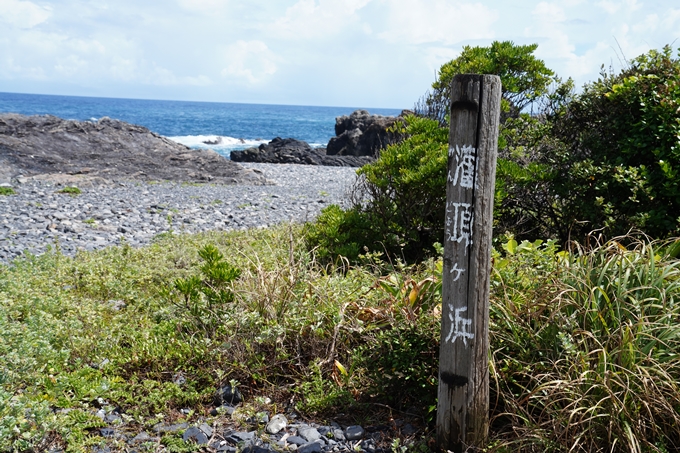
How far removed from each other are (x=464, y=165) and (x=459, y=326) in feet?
2.79

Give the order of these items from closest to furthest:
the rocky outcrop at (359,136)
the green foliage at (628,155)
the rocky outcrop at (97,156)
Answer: the green foliage at (628,155), the rocky outcrop at (97,156), the rocky outcrop at (359,136)

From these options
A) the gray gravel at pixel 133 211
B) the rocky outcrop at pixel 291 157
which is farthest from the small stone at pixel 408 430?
the rocky outcrop at pixel 291 157

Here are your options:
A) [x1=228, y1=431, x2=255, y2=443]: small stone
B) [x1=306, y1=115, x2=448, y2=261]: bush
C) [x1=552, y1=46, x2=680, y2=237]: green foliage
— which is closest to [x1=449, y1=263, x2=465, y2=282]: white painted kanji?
[x1=228, y1=431, x2=255, y2=443]: small stone

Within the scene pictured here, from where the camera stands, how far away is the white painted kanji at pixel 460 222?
3.01 meters

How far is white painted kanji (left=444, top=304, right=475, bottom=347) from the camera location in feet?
9.96

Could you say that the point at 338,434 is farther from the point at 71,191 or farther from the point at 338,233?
the point at 71,191

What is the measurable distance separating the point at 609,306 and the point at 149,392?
9.57ft

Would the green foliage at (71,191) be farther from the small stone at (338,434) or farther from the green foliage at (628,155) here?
the small stone at (338,434)

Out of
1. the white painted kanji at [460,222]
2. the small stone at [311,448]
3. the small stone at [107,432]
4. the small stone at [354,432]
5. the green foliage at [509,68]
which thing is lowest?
the small stone at [107,432]

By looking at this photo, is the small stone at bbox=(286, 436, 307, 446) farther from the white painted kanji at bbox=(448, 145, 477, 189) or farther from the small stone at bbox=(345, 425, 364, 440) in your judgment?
the white painted kanji at bbox=(448, 145, 477, 189)

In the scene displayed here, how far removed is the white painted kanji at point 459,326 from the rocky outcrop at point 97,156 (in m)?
14.3

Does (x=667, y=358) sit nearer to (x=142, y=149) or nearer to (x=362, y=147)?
(x=142, y=149)

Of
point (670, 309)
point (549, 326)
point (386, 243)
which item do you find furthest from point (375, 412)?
point (386, 243)

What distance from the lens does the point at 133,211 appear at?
11.1m
